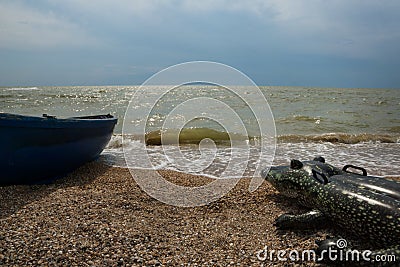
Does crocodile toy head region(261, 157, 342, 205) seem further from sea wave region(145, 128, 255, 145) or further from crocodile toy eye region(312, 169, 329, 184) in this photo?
sea wave region(145, 128, 255, 145)

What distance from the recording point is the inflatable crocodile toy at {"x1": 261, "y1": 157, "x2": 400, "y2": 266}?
10.1ft

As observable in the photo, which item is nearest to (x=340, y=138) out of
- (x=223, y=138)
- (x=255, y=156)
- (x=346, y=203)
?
(x=223, y=138)

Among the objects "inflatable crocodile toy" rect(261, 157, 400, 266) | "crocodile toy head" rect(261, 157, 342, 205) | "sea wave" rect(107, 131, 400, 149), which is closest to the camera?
"inflatable crocodile toy" rect(261, 157, 400, 266)

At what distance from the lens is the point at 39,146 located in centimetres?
533

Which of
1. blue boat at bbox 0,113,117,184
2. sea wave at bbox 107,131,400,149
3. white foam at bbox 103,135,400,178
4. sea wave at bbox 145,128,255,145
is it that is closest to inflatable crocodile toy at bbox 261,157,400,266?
white foam at bbox 103,135,400,178

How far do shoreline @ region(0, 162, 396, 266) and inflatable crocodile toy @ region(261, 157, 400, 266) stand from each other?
8.3 inches

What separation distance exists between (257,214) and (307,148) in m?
7.41

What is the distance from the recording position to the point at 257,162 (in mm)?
8945

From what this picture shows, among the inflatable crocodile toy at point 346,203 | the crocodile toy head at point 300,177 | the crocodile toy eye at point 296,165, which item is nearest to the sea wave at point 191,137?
the crocodile toy head at point 300,177

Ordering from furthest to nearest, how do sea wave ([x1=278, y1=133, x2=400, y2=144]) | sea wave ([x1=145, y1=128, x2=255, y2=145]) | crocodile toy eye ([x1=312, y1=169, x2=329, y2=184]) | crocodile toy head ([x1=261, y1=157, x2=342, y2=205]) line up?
sea wave ([x1=278, y1=133, x2=400, y2=144]), sea wave ([x1=145, y1=128, x2=255, y2=145]), crocodile toy head ([x1=261, y1=157, x2=342, y2=205]), crocodile toy eye ([x1=312, y1=169, x2=329, y2=184])

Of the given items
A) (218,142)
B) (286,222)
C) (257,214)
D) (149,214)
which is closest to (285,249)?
(286,222)

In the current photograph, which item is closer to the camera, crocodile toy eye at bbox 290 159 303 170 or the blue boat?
crocodile toy eye at bbox 290 159 303 170

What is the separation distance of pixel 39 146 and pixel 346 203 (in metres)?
4.73

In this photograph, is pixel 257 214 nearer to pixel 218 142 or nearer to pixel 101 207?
pixel 101 207
